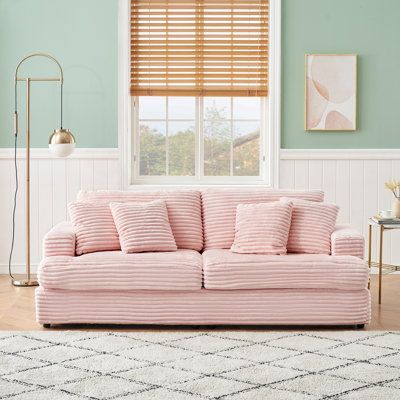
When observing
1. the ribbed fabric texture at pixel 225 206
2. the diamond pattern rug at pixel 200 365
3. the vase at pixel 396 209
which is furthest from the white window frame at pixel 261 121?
the diamond pattern rug at pixel 200 365

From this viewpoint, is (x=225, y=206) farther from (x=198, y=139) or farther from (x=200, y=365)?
(x=200, y=365)

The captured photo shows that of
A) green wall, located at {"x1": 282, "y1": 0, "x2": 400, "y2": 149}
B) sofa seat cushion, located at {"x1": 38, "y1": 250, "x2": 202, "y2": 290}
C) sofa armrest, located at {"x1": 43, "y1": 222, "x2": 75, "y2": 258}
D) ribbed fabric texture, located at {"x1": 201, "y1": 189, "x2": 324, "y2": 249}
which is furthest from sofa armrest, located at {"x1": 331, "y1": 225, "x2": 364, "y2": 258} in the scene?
green wall, located at {"x1": 282, "y1": 0, "x2": 400, "y2": 149}

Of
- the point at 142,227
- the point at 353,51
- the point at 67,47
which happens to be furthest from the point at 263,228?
Answer: the point at 67,47

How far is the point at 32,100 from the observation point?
707 centimetres

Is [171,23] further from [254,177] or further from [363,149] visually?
[363,149]

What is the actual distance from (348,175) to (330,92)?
71 centimetres

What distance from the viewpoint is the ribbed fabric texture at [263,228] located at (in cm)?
544

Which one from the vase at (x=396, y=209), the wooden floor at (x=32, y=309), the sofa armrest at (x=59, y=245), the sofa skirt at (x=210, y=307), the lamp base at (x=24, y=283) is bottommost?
the wooden floor at (x=32, y=309)

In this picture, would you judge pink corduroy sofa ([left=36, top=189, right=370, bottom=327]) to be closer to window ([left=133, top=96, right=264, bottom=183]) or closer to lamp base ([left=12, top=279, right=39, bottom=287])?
lamp base ([left=12, top=279, right=39, bottom=287])

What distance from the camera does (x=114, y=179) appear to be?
23.4 feet

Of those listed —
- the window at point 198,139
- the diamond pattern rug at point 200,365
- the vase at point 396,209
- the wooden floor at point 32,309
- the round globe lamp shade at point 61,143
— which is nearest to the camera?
the diamond pattern rug at point 200,365

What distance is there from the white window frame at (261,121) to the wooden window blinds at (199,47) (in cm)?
7

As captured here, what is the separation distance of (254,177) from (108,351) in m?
3.04

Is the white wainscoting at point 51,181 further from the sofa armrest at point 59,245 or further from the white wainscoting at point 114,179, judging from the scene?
the sofa armrest at point 59,245
